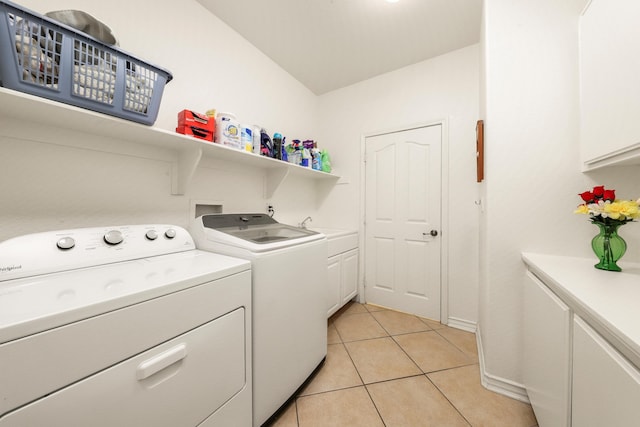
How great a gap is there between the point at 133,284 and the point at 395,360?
1.77 m

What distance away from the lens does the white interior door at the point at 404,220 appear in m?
2.30

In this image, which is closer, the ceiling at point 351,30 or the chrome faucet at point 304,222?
the ceiling at point 351,30

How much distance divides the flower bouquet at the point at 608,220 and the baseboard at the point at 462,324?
1344 mm

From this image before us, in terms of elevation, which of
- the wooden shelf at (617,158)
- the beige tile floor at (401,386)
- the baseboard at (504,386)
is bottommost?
the beige tile floor at (401,386)

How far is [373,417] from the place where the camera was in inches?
48.7

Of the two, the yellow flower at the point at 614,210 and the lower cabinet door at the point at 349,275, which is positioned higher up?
the yellow flower at the point at 614,210

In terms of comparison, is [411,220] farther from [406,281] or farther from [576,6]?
[576,6]

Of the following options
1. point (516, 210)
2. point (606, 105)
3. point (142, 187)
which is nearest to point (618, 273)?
point (516, 210)

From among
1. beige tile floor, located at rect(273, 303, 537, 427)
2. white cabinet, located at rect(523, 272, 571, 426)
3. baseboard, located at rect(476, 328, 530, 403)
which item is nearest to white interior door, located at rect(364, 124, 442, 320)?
beige tile floor, located at rect(273, 303, 537, 427)

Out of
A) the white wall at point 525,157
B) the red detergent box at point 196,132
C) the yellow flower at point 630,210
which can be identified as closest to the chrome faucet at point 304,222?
the red detergent box at point 196,132

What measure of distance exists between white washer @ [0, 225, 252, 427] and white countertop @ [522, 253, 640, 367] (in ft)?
3.86

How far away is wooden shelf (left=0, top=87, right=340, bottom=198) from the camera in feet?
2.79

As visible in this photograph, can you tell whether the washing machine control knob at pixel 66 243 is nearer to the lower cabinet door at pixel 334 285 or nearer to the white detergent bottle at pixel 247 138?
the white detergent bottle at pixel 247 138

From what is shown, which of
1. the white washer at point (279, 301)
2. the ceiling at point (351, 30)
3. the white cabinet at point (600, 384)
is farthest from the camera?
the ceiling at point (351, 30)
